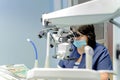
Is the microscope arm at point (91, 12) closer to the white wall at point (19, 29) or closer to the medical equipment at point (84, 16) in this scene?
the medical equipment at point (84, 16)

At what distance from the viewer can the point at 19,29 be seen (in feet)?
11.1

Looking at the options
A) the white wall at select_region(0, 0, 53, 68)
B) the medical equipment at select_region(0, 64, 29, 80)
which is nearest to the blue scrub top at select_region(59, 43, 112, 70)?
the medical equipment at select_region(0, 64, 29, 80)

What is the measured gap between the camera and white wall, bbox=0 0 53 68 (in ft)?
10.8

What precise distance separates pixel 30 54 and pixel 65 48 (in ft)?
6.64

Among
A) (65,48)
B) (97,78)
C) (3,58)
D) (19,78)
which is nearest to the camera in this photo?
(97,78)

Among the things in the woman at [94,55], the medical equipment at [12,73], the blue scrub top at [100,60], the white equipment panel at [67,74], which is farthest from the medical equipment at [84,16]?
the medical equipment at [12,73]

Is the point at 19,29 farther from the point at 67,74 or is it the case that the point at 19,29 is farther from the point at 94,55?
the point at 67,74

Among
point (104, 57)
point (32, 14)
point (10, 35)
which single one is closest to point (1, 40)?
point (10, 35)

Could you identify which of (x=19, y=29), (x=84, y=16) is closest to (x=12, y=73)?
(x=84, y=16)

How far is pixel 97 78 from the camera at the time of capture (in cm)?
94

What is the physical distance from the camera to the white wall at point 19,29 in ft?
10.8

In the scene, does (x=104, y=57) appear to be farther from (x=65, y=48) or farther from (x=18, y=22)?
(x=18, y=22)

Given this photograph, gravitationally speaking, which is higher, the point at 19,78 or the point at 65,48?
the point at 65,48

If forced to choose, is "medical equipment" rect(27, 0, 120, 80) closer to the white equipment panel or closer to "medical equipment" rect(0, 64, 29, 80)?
the white equipment panel
